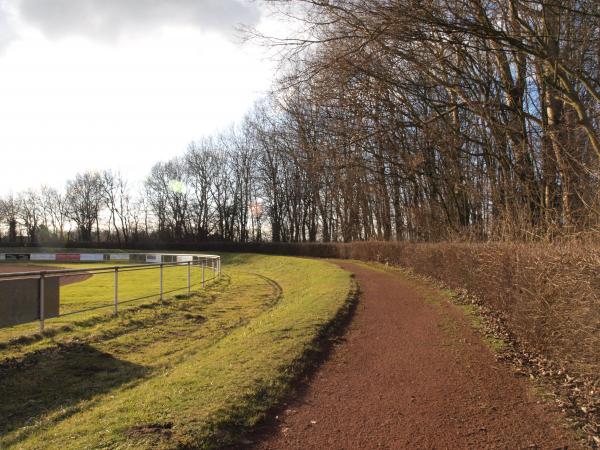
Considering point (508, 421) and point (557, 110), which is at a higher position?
point (557, 110)

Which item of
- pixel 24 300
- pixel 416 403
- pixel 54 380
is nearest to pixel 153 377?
pixel 54 380

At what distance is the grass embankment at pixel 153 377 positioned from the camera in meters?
4.58

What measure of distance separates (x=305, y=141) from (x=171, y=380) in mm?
14060

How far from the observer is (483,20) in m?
8.92

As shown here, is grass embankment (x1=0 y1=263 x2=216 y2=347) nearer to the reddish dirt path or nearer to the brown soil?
the brown soil

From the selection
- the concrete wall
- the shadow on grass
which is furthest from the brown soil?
the shadow on grass

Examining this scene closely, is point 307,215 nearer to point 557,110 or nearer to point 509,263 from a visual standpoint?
point 557,110

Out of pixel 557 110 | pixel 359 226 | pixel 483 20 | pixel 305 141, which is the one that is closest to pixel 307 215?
pixel 359 226

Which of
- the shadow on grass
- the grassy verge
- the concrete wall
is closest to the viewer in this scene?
the shadow on grass

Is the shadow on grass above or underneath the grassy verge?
underneath

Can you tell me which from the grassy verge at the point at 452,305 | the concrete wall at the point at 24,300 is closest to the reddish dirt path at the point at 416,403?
the grassy verge at the point at 452,305

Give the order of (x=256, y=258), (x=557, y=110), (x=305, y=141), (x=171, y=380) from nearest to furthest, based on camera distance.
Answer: (x=171, y=380) → (x=557, y=110) → (x=305, y=141) → (x=256, y=258)

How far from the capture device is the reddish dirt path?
4.40 metres

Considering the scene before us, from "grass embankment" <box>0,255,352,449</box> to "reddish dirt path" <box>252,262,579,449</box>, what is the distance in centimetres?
52
